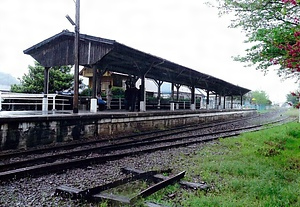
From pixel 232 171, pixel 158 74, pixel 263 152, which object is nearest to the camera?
pixel 232 171

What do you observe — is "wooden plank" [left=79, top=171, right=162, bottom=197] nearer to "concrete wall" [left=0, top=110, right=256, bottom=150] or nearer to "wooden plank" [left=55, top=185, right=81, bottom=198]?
"wooden plank" [left=55, top=185, right=81, bottom=198]

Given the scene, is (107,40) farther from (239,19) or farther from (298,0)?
(298,0)

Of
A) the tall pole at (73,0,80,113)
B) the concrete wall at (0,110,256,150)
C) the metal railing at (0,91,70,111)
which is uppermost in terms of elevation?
the tall pole at (73,0,80,113)

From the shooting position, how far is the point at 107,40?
1001 cm

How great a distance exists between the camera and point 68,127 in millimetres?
8406

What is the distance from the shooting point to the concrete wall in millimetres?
6852

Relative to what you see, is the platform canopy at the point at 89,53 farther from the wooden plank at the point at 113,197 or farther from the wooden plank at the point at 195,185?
the wooden plank at the point at 113,197

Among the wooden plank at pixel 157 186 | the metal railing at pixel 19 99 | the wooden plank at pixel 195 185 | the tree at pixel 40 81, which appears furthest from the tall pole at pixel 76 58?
the tree at pixel 40 81

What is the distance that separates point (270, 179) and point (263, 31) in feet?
11.9

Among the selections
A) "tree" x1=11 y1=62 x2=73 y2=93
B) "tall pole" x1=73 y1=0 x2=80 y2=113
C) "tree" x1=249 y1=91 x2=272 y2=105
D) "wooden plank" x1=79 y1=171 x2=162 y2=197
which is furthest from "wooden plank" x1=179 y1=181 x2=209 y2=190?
"tree" x1=249 y1=91 x2=272 y2=105

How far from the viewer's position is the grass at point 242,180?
3129mm

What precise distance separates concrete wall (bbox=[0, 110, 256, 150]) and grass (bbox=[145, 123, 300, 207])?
14.4 feet

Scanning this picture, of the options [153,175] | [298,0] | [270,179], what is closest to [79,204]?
[153,175]

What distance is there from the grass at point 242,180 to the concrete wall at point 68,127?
440 centimetres
